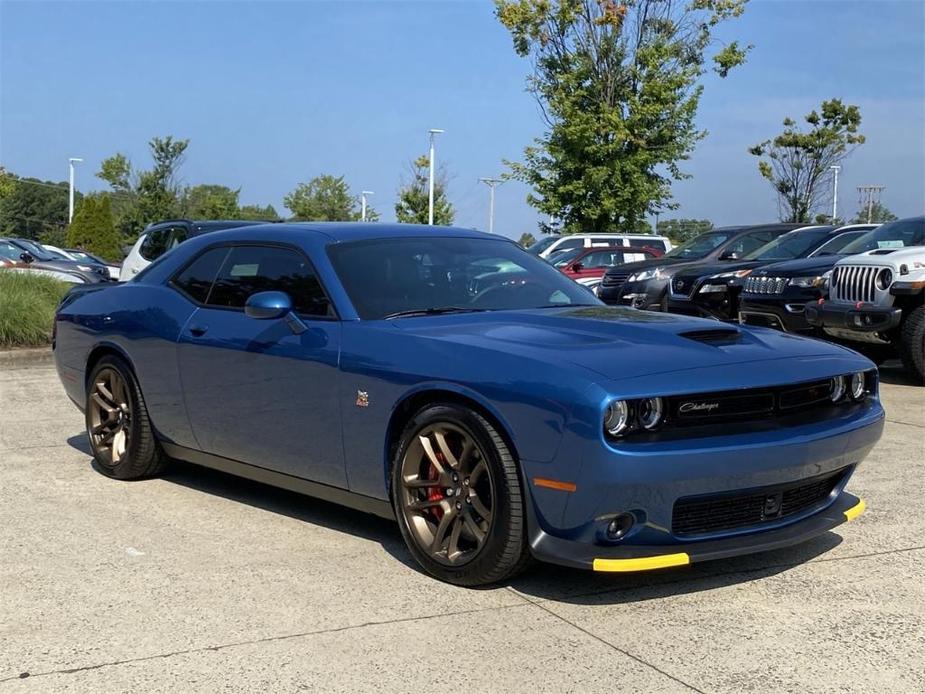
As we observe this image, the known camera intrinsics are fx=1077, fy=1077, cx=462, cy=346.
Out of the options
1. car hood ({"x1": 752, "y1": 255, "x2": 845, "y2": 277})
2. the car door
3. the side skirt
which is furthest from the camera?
car hood ({"x1": 752, "y1": 255, "x2": 845, "y2": 277})

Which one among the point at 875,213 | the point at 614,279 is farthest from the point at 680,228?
the point at 614,279

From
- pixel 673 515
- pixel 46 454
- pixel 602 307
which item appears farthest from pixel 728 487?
pixel 46 454

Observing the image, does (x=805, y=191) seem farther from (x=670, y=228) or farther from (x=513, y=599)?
(x=513, y=599)

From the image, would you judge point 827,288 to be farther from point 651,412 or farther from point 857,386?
point 651,412

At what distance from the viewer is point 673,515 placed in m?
3.84

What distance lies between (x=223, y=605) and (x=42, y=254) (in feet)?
74.5

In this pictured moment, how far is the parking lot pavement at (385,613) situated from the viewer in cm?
336

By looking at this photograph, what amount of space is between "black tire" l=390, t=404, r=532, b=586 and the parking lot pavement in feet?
0.29

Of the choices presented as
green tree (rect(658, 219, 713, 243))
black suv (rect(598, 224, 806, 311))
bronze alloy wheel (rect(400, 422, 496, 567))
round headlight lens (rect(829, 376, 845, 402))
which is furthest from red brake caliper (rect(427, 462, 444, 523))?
green tree (rect(658, 219, 713, 243))

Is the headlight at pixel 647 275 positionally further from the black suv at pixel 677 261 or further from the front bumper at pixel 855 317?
the front bumper at pixel 855 317

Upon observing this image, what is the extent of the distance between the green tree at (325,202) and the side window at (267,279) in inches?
1941

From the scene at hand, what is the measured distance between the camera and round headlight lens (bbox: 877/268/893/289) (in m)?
9.95

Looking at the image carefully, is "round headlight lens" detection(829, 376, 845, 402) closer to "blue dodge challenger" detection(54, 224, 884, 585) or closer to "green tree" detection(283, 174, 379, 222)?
"blue dodge challenger" detection(54, 224, 884, 585)

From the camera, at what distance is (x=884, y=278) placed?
394 inches
